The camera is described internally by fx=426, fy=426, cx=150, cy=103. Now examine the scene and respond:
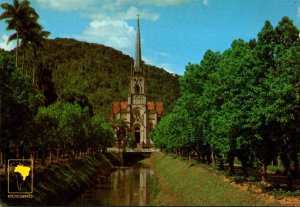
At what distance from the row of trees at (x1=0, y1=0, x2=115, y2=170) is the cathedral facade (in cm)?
7574

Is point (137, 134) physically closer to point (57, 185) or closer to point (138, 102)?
point (138, 102)

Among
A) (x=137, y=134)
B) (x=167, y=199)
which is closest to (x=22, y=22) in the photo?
(x=167, y=199)

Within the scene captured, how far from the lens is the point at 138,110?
17838 centimetres

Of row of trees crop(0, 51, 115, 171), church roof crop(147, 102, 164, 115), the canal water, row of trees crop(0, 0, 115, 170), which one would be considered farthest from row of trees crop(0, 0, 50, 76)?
church roof crop(147, 102, 164, 115)

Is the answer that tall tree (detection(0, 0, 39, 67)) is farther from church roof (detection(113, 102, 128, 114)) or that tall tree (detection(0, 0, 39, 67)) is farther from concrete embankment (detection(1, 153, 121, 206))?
church roof (detection(113, 102, 128, 114))

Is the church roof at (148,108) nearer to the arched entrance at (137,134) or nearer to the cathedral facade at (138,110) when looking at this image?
the cathedral facade at (138,110)

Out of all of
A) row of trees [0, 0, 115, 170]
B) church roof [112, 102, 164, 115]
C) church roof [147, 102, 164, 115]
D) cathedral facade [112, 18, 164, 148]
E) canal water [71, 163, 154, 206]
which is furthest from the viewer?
church roof [147, 102, 164, 115]

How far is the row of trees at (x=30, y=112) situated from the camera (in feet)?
109

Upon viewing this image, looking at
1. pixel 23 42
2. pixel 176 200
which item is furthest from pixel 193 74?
pixel 23 42

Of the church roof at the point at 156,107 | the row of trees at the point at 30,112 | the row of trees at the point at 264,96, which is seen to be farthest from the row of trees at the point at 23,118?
the church roof at the point at 156,107

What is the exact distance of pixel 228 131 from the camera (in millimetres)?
34562

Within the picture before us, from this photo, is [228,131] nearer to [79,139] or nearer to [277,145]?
[277,145]

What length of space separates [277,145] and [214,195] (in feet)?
21.8

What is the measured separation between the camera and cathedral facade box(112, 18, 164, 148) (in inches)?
6895
